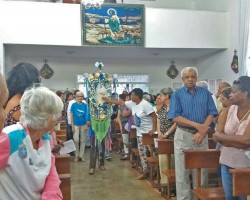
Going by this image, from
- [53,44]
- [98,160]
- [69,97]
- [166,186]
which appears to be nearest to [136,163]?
[98,160]

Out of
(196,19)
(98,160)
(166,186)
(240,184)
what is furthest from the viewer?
(196,19)

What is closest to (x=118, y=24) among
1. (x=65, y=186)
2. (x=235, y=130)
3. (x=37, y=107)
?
(x=235, y=130)

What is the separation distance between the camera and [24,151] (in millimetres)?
1244

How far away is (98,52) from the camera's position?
8.95m

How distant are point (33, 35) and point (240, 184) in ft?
21.1

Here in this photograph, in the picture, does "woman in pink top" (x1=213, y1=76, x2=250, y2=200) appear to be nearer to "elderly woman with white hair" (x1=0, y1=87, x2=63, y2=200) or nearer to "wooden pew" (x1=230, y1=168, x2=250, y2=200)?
"wooden pew" (x1=230, y1=168, x2=250, y2=200)

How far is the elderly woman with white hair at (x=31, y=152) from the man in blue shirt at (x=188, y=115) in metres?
1.94

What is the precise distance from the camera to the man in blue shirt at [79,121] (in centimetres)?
625

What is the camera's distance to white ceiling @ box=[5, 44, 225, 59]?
8156 millimetres

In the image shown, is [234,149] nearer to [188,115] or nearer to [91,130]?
[188,115]

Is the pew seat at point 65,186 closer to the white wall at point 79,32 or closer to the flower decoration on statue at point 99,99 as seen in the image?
the flower decoration on statue at point 99,99

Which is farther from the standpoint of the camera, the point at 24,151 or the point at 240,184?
the point at 240,184

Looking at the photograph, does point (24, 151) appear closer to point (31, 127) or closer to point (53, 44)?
point (31, 127)

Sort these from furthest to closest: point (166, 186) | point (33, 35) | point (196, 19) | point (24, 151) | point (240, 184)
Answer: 1. point (196, 19)
2. point (33, 35)
3. point (166, 186)
4. point (240, 184)
5. point (24, 151)
